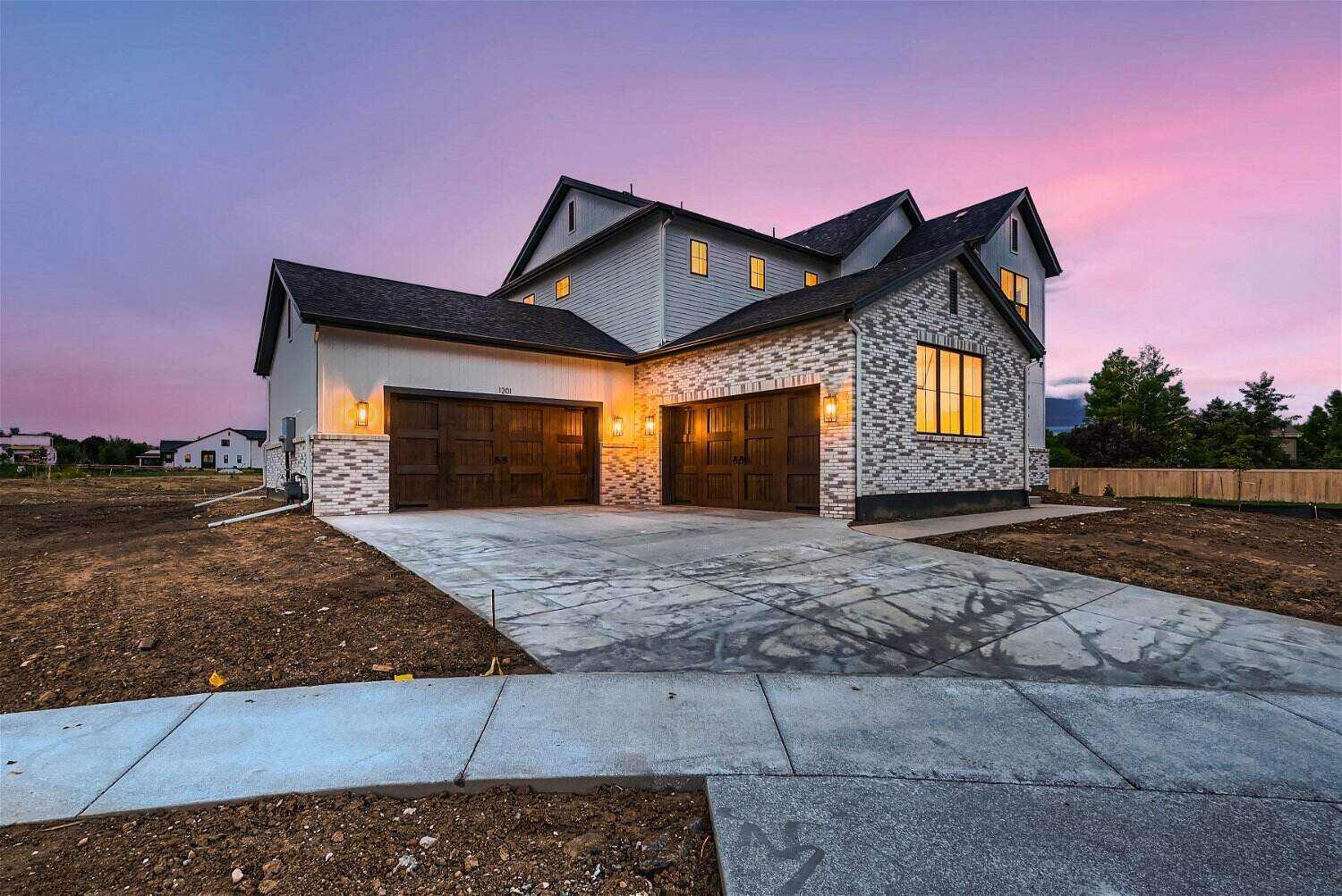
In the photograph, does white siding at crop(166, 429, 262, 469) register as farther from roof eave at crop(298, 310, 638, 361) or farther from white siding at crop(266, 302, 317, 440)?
roof eave at crop(298, 310, 638, 361)

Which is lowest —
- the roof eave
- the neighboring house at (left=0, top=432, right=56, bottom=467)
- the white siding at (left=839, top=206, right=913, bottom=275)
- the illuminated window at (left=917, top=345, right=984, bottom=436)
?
the neighboring house at (left=0, top=432, right=56, bottom=467)

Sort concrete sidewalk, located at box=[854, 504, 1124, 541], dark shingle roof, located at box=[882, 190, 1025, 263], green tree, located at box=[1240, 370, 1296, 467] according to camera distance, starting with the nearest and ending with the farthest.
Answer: concrete sidewalk, located at box=[854, 504, 1124, 541]
dark shingle roof, located at box=[882, 190, 1025, 263]
green tree, located at box=[1240, 370, 1296, 467]

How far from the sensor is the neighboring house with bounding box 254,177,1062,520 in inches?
434

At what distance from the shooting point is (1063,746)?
8.54 ft

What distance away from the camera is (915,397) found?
11.5 metres

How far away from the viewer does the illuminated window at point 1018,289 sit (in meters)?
19.4

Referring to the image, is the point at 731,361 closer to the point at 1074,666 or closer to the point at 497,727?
the point at 1074,666

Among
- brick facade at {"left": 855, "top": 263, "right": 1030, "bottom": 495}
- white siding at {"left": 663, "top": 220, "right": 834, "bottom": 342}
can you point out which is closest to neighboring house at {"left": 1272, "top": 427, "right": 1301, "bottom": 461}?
brick facade at {"left": 855, "top": 263, "right": 1030, "bottom": 495}

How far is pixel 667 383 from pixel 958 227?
1349 cm

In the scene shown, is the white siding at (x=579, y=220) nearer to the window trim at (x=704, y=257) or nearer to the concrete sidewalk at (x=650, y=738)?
the window trim at (x=704, y=257)

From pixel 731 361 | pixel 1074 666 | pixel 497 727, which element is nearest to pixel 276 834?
pixel 497 727

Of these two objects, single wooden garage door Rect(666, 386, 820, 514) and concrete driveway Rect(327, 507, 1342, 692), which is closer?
concrete driveway Rect(327, 507, 1342, 692)

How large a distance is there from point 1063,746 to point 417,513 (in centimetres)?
1164

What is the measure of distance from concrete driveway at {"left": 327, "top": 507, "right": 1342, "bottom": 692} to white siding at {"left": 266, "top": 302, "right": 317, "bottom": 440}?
5.62 m
